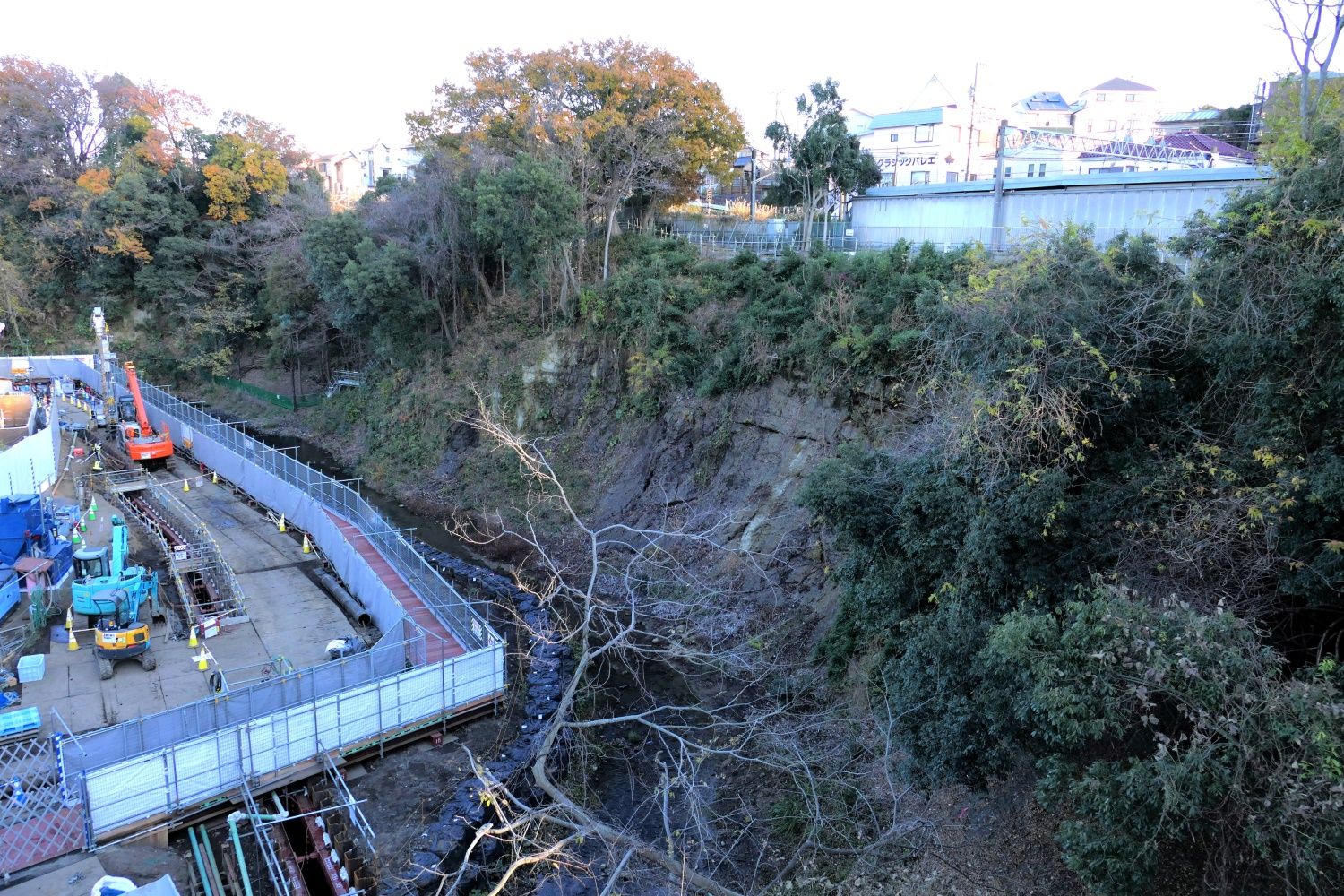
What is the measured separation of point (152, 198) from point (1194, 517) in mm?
46423

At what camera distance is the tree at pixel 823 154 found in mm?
22906

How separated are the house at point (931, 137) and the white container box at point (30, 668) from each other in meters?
32.7

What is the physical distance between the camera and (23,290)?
1672 inches

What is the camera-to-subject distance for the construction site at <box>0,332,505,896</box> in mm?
9875

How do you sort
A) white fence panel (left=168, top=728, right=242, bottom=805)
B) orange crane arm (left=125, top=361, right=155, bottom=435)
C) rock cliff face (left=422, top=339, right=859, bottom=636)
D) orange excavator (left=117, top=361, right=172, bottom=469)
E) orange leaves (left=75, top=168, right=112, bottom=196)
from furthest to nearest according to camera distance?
orange leaves (left=75, top=168, right=112, bottom=196) < orange crane arm (left=125, top=361, right=155, bottom=435) < orange excavator (left=117, top=361, right=172, bottom=469) < rock cliff face (left=422, top=339, right=859, bottom=636) < white fence panel (left=168, top=728, right=242, bottom=805)

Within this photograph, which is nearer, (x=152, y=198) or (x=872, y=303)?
(x=872, y=303)

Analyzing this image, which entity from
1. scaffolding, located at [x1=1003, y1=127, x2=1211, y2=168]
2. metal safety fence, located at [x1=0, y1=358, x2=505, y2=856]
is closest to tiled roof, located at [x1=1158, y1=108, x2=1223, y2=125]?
scaffolding, located at [x1=1003, y1=127, x2=1211, y2=168]

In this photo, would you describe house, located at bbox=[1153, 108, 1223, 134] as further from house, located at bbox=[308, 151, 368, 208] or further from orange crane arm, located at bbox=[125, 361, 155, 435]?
house, located at bbox=[308, 151, 368, 208]

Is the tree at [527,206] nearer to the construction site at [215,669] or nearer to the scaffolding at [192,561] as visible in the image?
the construction site at [215,669]

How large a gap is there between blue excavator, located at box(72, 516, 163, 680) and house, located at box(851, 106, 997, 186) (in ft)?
101

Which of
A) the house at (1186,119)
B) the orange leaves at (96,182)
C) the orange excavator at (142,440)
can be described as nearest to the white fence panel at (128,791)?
the orange excavator at (142,440)

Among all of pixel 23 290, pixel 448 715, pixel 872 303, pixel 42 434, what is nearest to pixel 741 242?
pixel 872 303

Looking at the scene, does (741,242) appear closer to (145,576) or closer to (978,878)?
(145,576)

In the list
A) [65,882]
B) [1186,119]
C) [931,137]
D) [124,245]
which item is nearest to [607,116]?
[931,137]
